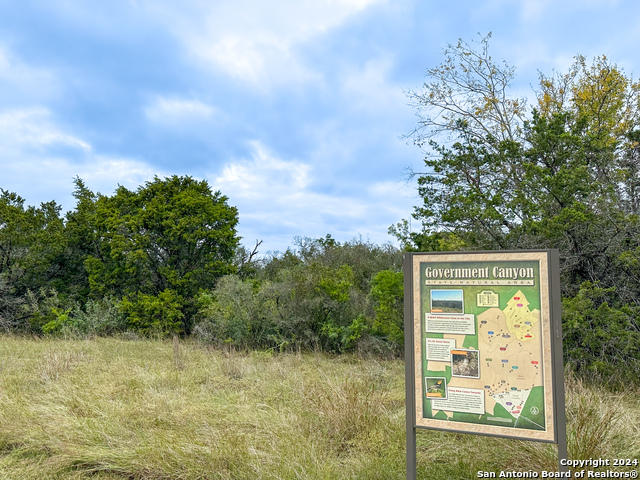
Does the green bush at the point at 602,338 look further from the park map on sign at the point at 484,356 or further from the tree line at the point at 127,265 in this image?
the tree line at the point at 127,265

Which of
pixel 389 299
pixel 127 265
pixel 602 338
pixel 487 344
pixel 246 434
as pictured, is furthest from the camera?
pixel 127 265

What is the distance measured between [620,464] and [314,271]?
384 inches

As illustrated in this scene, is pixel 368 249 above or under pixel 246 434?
above

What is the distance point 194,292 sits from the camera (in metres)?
17.0

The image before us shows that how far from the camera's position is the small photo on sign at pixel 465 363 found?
3.66 m

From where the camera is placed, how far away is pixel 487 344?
12.0 feet

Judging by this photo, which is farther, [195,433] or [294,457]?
[195,433]

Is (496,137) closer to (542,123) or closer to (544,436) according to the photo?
(542,123)

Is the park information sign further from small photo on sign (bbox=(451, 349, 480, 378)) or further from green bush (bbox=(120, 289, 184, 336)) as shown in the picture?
green bush (bbox=(120, 289, 184, 336))

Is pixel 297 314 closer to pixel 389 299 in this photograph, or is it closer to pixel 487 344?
pixel 389 299

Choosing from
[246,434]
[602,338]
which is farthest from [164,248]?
[602,338]

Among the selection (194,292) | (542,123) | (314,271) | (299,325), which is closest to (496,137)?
(542,123)

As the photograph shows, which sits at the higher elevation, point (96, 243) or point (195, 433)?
point (96, 243)

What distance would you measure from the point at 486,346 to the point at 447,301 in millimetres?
455
